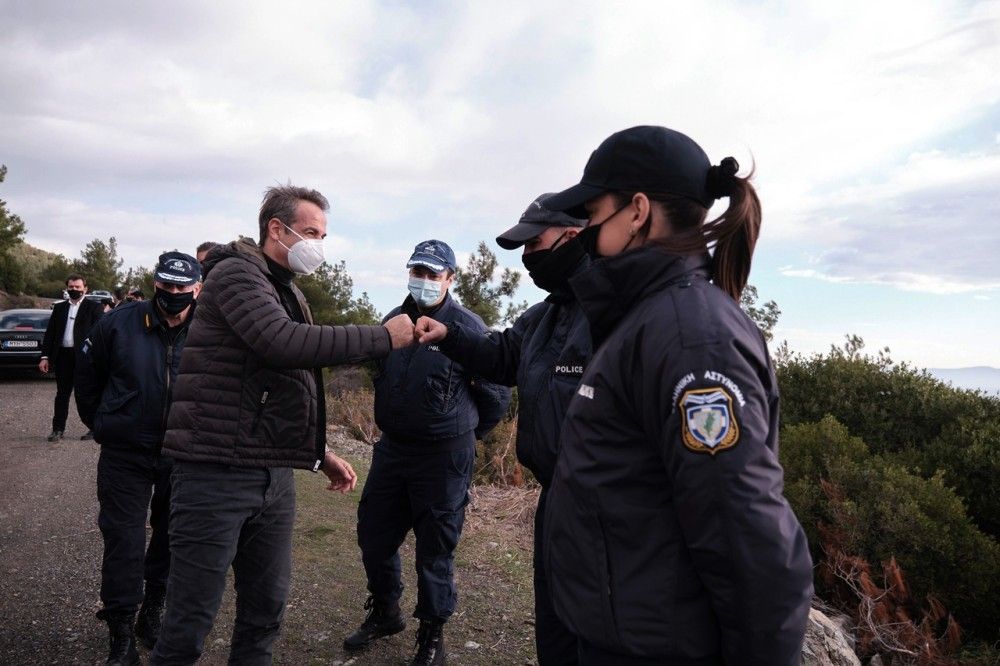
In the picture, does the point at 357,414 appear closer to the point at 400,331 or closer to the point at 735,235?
the point at 400,331

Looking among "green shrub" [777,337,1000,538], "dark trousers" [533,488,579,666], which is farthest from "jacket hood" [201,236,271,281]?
"green shrub" [777,337,1000,538]

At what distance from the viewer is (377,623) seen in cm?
436

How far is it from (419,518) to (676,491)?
2854 mm

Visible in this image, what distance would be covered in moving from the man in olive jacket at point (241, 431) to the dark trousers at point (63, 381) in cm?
773

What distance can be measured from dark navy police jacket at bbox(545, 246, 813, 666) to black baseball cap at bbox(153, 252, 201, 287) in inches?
121

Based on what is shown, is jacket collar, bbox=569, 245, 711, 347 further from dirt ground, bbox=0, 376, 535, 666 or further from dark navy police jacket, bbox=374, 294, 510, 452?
dirt ground, bbox=0, 376, 535, 666

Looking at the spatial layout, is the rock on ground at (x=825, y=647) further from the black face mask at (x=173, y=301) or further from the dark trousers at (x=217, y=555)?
the black face mask at (x=173, y=301)

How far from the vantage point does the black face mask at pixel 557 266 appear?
2943mm

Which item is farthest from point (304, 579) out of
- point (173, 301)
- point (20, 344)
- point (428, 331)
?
point (20, 344)

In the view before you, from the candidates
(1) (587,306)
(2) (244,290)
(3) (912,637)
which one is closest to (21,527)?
(2) (244,290)

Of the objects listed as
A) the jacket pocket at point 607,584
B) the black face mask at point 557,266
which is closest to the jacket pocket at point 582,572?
the jacket pocket at point 607,584

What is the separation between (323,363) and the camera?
2838 millimetres

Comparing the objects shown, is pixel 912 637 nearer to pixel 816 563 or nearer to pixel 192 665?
pixel 816 563

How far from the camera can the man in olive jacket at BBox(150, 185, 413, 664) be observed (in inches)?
111
